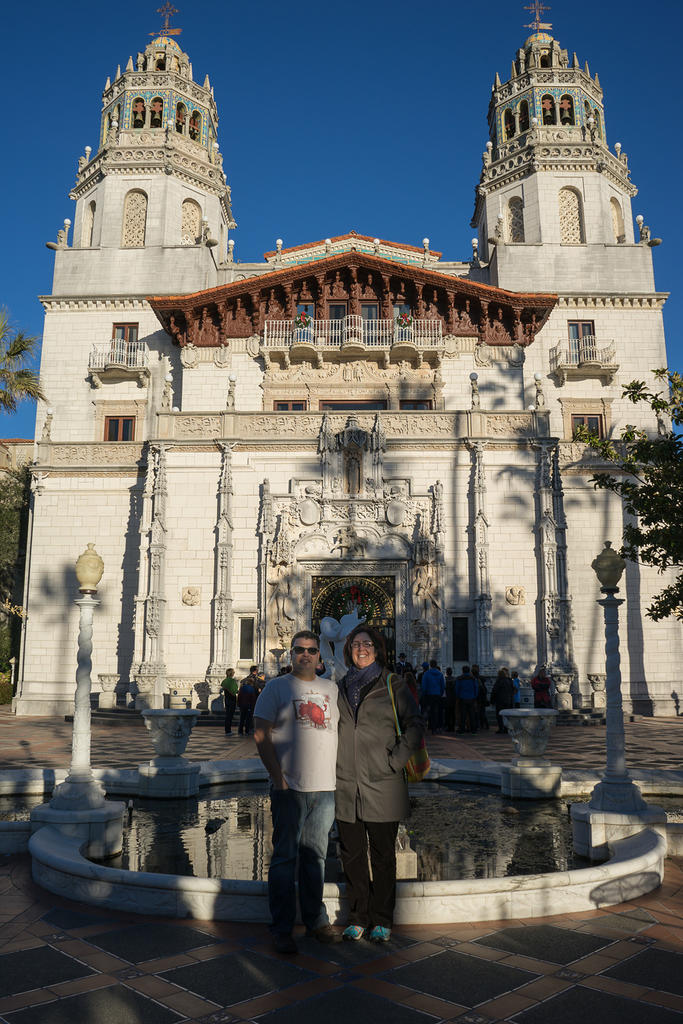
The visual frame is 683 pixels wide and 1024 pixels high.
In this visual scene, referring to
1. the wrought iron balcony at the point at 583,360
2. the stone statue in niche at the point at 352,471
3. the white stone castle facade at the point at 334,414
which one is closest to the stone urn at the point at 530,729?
the white stone castle facade at the point at 334,414

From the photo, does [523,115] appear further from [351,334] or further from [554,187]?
[351,334]

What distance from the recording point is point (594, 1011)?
13.2 feet

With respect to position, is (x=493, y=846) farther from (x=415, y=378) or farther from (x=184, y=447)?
(x=415, y=378)

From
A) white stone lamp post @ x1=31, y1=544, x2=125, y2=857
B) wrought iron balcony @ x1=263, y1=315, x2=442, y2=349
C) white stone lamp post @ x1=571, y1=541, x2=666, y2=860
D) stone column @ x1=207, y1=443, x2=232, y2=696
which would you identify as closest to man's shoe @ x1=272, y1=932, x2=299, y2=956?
white stone lamp post @ x1=31, y1=544, x2=125, y2=857

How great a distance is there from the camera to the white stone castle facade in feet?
78.2

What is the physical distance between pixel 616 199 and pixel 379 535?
69.4 feet

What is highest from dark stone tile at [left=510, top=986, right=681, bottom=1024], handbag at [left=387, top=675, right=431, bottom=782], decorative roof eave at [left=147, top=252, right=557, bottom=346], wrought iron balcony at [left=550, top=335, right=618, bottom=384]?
decorative roof eave at [left=147, top=252, right=557, bottom=346]

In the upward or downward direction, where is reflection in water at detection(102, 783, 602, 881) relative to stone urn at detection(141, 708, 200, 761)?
downward

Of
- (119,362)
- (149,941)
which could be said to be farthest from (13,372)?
(149,941)

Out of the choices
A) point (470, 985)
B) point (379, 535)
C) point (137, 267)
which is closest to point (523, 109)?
point (137, 267)

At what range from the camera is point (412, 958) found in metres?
4.76

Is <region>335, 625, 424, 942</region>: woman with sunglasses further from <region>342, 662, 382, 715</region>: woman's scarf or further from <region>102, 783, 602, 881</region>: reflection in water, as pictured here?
<region>102, 783, 602, 881</region>: reflection in water

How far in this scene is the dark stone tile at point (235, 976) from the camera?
13.9 ft

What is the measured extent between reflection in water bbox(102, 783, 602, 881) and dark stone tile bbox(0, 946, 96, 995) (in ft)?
5.93
